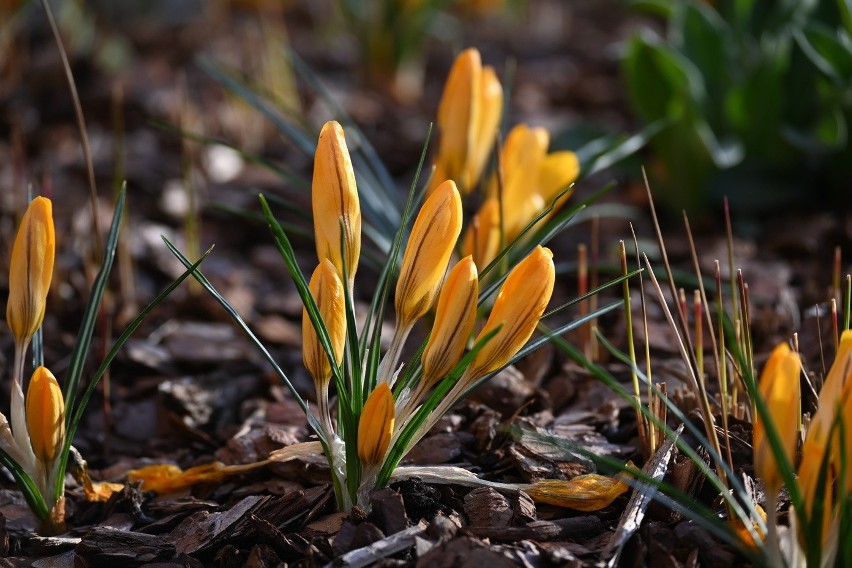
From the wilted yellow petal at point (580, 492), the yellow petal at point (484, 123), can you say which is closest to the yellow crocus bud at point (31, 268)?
the wilted yellow petal at point (580, 492)

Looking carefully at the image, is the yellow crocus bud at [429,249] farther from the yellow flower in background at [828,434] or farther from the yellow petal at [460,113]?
the yellow petal at [460,113]

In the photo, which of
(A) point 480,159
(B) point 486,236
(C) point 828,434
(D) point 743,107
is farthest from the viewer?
(D) point 743,107

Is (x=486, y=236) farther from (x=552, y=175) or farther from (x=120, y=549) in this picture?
(x=120, y=549)

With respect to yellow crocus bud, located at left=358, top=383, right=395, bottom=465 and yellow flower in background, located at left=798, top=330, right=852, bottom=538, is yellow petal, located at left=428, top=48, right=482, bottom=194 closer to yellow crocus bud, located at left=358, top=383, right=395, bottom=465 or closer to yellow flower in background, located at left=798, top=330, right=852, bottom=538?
yellow crocus bud, located at left=358, top=383, right=395, bottom=465

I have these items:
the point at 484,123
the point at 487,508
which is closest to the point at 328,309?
the point at 487,508

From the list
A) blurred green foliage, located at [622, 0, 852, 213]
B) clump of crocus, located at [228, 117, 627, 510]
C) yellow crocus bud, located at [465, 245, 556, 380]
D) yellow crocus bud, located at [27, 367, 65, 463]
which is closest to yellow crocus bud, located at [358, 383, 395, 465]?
clump of crocus, located at [228, 117, 627, 510]

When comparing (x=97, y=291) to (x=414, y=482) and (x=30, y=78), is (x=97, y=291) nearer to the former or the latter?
(x=414, y=482)
